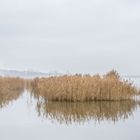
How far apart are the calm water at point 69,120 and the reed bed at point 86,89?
0.61 meters

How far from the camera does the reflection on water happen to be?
11383 mm

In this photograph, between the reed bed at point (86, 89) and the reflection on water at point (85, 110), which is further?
the reed bed at point (86, 89)

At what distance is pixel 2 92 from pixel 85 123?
826 centimetres

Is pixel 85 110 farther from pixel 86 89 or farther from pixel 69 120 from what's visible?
pixel 86 89

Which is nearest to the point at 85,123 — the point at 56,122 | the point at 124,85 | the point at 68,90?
the point at 56,122

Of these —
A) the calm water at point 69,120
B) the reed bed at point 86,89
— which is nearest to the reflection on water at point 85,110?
the calm water at point 69,120

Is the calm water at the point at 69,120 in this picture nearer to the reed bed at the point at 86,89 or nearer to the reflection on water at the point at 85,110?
the reflection on water at the point at 85,110

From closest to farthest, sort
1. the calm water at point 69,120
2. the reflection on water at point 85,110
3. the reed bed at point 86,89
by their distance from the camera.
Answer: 1. the calm water at point 69,120
2. the reflection on water at point 85,110
3. the reed bed at point 86,89

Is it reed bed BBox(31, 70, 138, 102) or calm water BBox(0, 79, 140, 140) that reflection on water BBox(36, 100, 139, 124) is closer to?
calm water BBox(0, 79, 140, 140)

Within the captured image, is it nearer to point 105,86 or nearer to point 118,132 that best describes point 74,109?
point 105,86

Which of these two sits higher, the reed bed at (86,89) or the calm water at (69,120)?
the reed bed at (86,89)

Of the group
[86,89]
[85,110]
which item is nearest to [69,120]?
[85,110]

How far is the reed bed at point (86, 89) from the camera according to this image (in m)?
15.0

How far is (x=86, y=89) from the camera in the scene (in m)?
15.0
